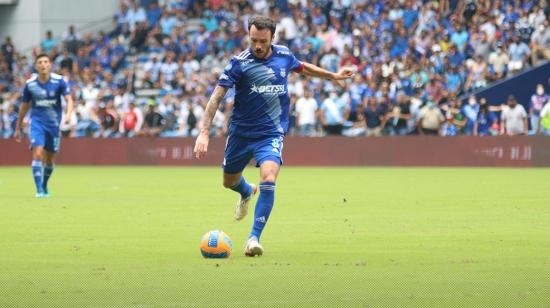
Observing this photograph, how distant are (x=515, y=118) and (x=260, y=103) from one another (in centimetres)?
2074

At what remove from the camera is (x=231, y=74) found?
11.8 metres

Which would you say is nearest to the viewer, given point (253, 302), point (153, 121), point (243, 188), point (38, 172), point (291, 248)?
point (253, 302)

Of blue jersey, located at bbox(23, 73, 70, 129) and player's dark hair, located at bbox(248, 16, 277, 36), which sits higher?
player's dark hair, located at bbox(248, 16, 277, 36)

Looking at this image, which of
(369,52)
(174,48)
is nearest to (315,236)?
(369,52)

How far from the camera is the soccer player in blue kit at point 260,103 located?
11.6m

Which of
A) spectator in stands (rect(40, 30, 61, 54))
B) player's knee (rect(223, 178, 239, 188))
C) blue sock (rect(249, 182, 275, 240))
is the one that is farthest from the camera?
spectator in stands (rect(40, 30, 61, 54))

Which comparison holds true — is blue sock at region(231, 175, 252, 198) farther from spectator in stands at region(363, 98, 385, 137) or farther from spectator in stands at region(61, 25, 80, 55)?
spectator in stands at region(61, 25, 80, 55)

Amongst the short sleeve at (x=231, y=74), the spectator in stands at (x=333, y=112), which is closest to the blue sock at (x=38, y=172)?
the short sleeve at (x=231, y=74)

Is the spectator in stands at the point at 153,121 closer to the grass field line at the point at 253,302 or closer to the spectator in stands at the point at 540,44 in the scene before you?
the spectator in stands at the point at 540,44

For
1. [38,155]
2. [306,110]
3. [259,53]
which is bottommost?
[38,155]

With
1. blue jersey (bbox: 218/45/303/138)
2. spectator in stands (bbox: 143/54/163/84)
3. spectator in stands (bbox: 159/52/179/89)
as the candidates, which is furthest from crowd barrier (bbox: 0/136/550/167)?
blue jersey (bbox: 218/45/303/138)

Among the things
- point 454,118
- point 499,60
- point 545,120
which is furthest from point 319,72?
point 499,60

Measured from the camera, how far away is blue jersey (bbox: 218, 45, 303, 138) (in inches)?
470

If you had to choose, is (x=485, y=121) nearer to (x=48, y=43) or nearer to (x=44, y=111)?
(x=44, y=111)
